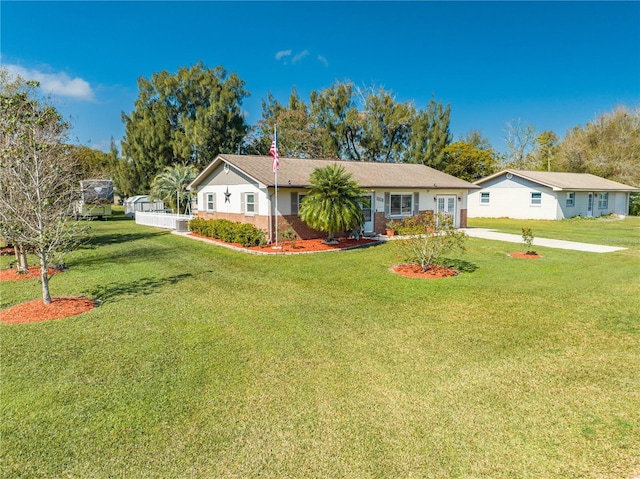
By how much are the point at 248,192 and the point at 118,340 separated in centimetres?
1216

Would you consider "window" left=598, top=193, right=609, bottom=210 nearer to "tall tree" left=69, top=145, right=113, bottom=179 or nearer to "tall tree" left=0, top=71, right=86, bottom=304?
"tall tree" left=69, top=145, right=113, bottom=179

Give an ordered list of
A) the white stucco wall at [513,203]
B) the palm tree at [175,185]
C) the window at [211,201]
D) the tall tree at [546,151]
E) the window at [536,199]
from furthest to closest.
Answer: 1. the tall tree at [546,151]
2. the window at [536,199]
3. the white stucco wall at [513,203]
4. the palm tree at [175,185]
5. the window at [211,201]

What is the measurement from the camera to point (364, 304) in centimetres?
816

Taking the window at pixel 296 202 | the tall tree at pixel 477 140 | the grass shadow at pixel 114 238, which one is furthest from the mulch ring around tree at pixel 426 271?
the tall tree at pixel 477 140

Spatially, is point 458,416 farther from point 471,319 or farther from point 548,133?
point 548,133

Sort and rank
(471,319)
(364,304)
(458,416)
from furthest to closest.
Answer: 1. (364,304)
2. (471,319)
3. (458,416)

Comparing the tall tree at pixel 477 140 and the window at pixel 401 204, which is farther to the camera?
the tall tree at pixel 477 140

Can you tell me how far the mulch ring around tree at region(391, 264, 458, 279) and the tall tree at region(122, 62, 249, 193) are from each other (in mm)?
31051

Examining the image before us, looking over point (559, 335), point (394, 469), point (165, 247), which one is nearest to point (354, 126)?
point (165, 247)

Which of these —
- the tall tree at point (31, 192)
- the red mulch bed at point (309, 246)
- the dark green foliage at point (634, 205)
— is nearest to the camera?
the tall tree at point (31, 192)

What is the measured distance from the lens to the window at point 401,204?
20.5 metres

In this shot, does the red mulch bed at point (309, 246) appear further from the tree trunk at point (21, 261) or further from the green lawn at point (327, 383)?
the tree trunk at point (21, 261)

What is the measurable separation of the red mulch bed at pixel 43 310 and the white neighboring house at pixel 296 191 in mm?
8967

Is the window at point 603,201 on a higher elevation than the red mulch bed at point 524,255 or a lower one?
higher
